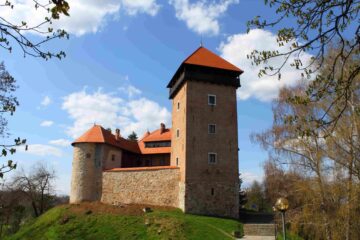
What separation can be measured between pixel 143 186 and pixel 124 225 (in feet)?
17.8

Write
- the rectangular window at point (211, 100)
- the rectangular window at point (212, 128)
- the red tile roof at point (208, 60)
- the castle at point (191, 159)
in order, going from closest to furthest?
the castle at point (191, 159) < the rectangular window at point (212, 128) < the rectangular window at point (211, 100) < the red tile roof at point (208, 60)

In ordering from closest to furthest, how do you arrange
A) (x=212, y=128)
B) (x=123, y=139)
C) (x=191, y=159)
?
(x=191, y=159), (x=212, y=128), (x=123, y=139)

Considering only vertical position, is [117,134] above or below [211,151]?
above

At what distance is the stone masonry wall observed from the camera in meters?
24.3

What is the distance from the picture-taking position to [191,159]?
2344 centimetres

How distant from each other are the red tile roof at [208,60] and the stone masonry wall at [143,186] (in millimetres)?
7680

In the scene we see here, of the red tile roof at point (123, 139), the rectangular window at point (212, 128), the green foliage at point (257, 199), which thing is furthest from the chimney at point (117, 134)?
the green foliage at point (257, 199)

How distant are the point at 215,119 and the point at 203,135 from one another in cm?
150

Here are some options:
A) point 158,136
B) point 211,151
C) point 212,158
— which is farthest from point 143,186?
point 158,136

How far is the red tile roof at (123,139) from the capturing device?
93.3ft

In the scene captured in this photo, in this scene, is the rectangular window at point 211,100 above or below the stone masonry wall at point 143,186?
above

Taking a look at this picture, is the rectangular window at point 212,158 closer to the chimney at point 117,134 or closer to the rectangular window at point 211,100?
the rectangular window at point 211,100

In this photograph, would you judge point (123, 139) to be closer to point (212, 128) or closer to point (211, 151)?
point (212, 128)

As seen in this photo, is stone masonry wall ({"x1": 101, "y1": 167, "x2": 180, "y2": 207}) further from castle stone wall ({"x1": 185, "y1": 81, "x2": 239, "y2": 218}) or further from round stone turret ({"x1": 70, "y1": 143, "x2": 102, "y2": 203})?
castle stone wall ({"x1": 185, "y1": 81, "x2": 239, "y2": 218})
